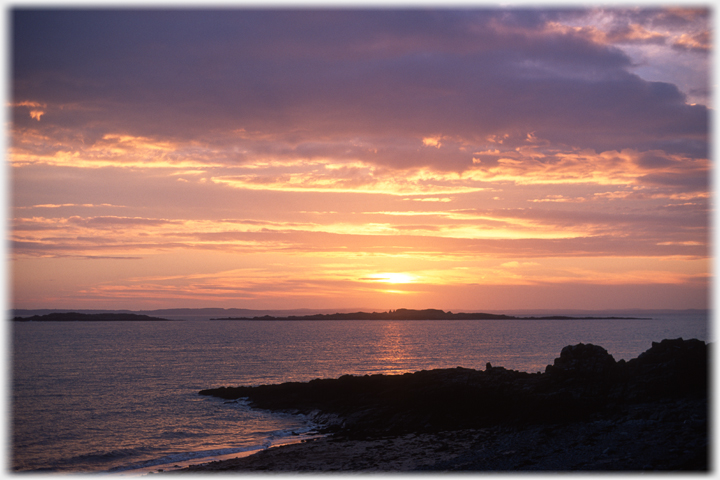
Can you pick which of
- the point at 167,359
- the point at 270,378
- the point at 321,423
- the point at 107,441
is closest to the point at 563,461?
the point at 321,423

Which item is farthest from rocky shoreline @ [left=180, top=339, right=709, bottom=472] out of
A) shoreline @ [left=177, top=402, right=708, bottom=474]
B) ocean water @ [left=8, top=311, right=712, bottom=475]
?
ocean water @ [left=8, top=311, right=712, bottom=475]

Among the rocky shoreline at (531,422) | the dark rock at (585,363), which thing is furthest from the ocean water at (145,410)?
the dark rock at (585,363)

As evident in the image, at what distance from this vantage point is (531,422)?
82.7 ft

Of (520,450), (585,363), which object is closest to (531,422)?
(520,450)

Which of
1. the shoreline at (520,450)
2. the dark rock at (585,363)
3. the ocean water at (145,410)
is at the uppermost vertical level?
the dark rock at (585,363)

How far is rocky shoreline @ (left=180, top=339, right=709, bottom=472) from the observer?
19.0 meters

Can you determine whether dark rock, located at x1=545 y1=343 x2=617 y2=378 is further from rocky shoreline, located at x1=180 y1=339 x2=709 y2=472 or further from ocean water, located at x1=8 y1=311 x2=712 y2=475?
ocean water, located at x1=8 y1=311 x2=712 y2=475

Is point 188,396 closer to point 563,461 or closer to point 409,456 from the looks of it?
point 409,456

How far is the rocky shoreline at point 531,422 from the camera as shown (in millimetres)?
19047

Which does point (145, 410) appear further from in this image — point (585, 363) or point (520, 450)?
point (585, 363)

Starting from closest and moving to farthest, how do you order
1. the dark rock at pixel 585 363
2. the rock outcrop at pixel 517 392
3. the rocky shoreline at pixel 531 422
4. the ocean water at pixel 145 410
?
the rocky shoreline at pixel 531 422 < the rock outcrop at pixel 517 392 < the ocean water at pixel 145 410 < the dark rock at pixel 585 363

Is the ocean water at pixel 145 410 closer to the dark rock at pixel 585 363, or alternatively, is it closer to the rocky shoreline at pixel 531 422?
the rocky shoreline at pixel 531 422

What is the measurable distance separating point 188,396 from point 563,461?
33.4m

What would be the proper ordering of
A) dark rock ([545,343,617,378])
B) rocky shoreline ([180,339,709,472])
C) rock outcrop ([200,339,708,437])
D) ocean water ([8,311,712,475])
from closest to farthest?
rocky shoreline ([180,339,709,472]) → rock outcrop ([200,339,708,437]) → ocean water ([8,311,712,475]) → dark rock ([545,343,617,378])
